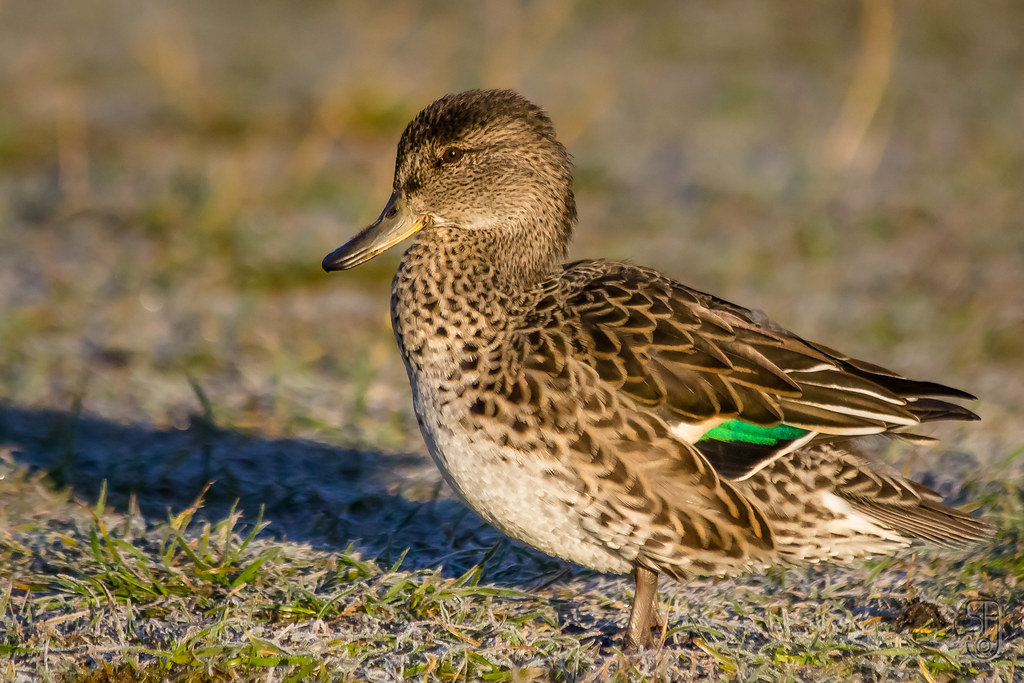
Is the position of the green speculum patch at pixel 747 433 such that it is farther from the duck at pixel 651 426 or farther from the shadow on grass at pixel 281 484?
the shadow on grass at pixel 281 484

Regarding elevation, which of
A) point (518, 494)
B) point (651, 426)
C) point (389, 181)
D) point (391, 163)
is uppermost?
point (391, 163)

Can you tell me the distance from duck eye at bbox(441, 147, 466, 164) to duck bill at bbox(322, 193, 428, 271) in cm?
20

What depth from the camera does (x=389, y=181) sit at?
850 centimetres

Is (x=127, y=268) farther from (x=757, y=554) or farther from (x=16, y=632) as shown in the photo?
(x=757, y=554)

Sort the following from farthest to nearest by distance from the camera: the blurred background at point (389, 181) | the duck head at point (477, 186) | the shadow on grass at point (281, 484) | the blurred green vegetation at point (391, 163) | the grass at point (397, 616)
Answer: the blurred green vegetation at point (391, 163)
the blurred background at point (389, 181)
the shadow on grass at point (281, 484)
the duck head at point (477, 186)
the grass at point (397, 616)

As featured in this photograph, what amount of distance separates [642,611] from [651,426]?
574 millimetres

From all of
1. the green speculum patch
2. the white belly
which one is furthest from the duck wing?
the white belly

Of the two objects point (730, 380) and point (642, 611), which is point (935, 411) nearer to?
point (730, 380)

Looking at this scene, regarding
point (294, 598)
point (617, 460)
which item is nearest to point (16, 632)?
point (294, 598)

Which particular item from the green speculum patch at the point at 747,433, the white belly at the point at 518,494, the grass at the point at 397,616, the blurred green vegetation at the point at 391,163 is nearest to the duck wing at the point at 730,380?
the green speculum patch at the point at 747,433

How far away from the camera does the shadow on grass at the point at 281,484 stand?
4.61m

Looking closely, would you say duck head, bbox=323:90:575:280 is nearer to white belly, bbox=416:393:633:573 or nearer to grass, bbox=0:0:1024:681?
white belly, bbox=416:393:633:573

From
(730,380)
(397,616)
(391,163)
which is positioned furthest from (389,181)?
(730,380)

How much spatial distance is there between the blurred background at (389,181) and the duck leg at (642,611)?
65.8 inches
